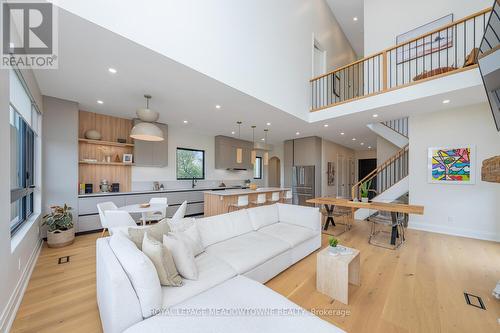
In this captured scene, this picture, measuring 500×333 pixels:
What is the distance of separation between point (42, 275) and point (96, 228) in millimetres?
1905

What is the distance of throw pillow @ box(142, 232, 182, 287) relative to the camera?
159cm

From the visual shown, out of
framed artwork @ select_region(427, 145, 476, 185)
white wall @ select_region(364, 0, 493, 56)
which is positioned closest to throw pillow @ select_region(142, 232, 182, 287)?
framed artwork @ select_region(427, 145, 476, 185)

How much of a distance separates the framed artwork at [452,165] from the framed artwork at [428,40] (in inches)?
90.1

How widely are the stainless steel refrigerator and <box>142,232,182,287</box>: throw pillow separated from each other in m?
6.45

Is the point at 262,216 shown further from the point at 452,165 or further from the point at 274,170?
the point at 274,170

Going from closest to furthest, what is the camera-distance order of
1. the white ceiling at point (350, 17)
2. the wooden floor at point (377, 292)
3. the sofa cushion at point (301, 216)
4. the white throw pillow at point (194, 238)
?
the wooden floor at point (377, 292) < the white throw pillow at point (194, 238) < the sofa cushion at point (301, 216) < the white ceiling at point (350, 17)

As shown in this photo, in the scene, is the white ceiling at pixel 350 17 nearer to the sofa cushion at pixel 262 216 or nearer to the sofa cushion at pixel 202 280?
→ the sofa cushion at pixel 262 216

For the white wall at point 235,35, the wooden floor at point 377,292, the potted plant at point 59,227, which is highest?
the white wall at point 235,35

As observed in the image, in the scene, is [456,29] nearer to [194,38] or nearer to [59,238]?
[194,38]

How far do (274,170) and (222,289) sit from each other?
8881 mm

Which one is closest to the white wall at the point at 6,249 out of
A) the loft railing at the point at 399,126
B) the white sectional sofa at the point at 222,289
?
the white sectional sofa at the point at 222,289

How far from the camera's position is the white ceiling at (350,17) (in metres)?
6.84

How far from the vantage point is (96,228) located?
4.38 meters

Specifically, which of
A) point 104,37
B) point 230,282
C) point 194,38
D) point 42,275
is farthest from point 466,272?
point 42,275
